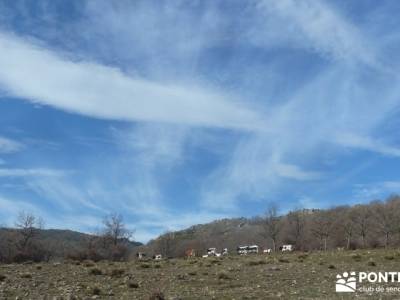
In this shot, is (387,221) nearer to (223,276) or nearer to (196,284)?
(223,276)

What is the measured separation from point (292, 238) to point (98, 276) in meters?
108

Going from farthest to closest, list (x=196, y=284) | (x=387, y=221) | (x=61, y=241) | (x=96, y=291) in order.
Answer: (x=61, y=241) → (x=387, y=221) → (x=196, y=284) → (x=96, y=291)

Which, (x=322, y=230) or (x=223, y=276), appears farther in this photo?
(x=322, y=230)

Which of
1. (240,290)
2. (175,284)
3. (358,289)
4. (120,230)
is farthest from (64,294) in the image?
(120,230)

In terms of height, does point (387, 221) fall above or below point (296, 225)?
below

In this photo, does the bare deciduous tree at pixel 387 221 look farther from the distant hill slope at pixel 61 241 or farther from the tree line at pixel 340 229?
the distant hill slope at pixel 61 241

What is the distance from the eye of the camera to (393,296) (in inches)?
698

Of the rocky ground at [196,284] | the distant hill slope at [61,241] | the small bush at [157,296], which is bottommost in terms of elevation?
the small bush at [157,296]

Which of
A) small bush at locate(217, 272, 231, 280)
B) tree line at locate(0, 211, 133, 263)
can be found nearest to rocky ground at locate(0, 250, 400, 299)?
small bush at locate(217, 272, 231, 280)

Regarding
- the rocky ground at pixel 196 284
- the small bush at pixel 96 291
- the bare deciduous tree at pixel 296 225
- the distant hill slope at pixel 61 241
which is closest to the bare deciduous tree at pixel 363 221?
the bare deciduous tree at pixel 296 225

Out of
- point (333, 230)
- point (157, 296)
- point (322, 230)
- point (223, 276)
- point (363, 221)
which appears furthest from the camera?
point (333, 230)

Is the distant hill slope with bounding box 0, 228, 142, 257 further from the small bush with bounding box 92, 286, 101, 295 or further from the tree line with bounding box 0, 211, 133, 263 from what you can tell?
the small bush with bounding box 92, 286, 101, 295

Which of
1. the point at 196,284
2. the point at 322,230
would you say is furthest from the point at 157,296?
the point at 322,230

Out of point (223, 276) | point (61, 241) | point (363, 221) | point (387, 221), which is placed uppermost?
point (363, 221)
